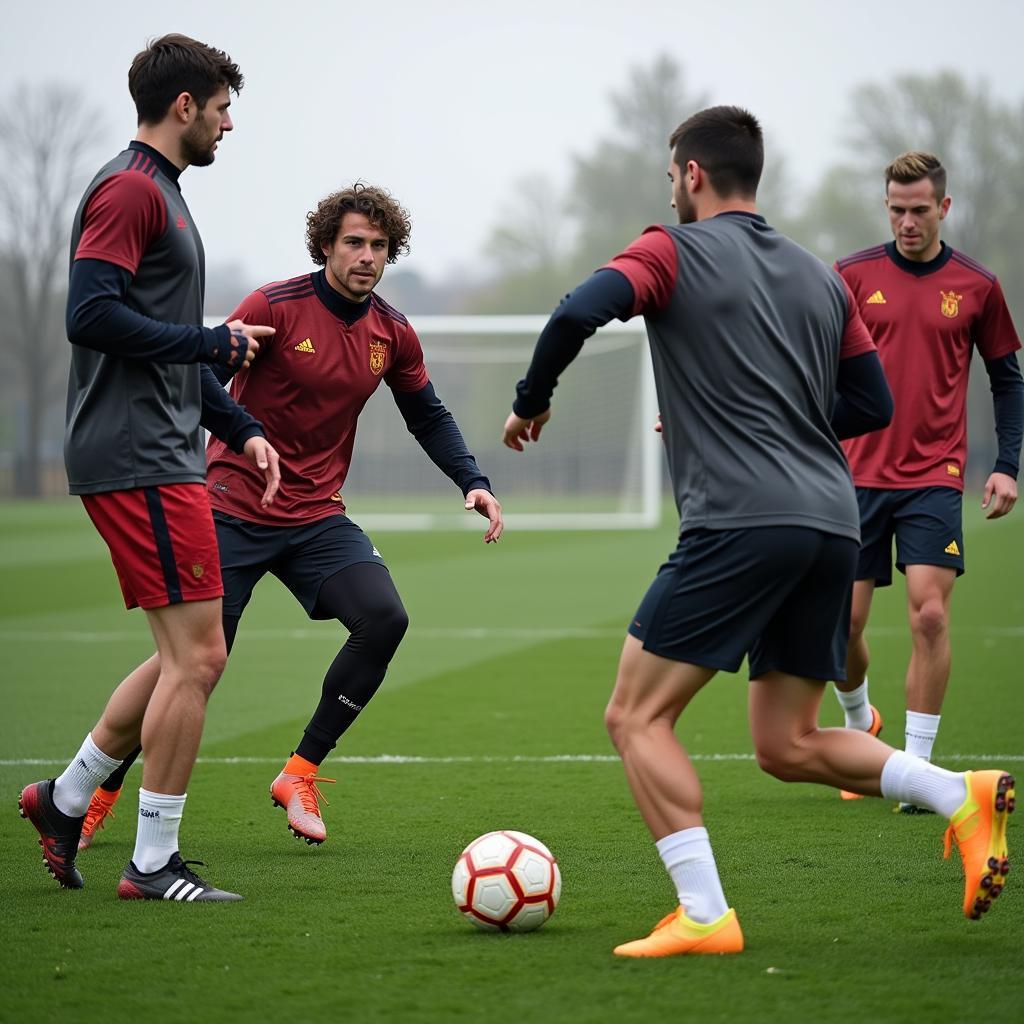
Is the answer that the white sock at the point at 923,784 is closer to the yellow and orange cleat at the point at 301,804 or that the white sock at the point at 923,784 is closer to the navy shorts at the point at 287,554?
the yellow and orange cleat at the point at 301,804

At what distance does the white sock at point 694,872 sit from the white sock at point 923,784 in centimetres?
58

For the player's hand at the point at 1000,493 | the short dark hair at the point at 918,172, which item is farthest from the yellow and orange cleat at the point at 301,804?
the short dark hair at the point at 918,172

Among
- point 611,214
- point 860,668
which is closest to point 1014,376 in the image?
point 860,668

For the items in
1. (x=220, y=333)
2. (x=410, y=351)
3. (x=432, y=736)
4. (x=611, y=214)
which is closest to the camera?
(x=220, y=333)

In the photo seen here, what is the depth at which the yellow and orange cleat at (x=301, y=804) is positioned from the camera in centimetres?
571

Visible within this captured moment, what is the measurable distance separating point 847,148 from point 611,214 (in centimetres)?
1087

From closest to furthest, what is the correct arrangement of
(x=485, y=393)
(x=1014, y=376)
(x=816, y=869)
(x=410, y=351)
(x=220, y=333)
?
1. (x=220, y=333)
2. (x=816, y=869)
3. (x=410, y=351)
4. (x=1014, y=376)
5. (x=485, y=393)

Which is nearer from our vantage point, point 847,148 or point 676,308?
point 676,308

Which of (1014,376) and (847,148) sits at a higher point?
(847,148)

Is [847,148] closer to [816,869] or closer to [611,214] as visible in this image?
[611,214]

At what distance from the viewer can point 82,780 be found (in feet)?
17.6

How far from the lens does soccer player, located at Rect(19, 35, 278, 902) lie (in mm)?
4781

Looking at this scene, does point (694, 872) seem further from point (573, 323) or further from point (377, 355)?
point (377, 355)

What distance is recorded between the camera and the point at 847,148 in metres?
60.8
